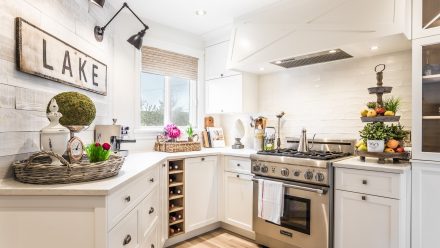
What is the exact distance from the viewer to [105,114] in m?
2.61

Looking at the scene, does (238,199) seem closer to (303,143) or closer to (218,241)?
(218,241)

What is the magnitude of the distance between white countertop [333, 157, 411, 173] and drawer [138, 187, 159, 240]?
5.03ft

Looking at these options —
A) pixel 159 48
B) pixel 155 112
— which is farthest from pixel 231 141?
pixel 159 48

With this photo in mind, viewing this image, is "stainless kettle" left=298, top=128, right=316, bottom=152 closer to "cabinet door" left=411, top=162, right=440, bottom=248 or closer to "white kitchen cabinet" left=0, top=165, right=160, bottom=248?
"cabinet door" left=411, top=162, right=440, bottom=248

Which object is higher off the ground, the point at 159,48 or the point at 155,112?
the point at 159,48

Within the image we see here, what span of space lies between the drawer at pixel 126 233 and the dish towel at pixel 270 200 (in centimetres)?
124

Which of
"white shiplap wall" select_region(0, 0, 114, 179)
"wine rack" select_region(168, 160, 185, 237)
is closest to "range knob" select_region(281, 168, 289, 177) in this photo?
"wine rack" select_region(168, 160, 185, 237)

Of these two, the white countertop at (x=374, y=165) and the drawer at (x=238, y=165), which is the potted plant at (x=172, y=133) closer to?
the drawer at (x=238, y=165)

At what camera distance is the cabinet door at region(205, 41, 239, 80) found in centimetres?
339

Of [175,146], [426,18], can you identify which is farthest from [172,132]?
[426,18]

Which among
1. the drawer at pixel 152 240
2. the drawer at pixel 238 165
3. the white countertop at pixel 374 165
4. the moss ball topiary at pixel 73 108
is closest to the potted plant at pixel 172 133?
the drawer at pixel 238 165

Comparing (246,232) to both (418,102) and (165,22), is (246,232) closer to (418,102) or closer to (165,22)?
(418,102)

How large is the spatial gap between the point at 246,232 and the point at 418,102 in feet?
6.70

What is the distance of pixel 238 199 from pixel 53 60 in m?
2.14
